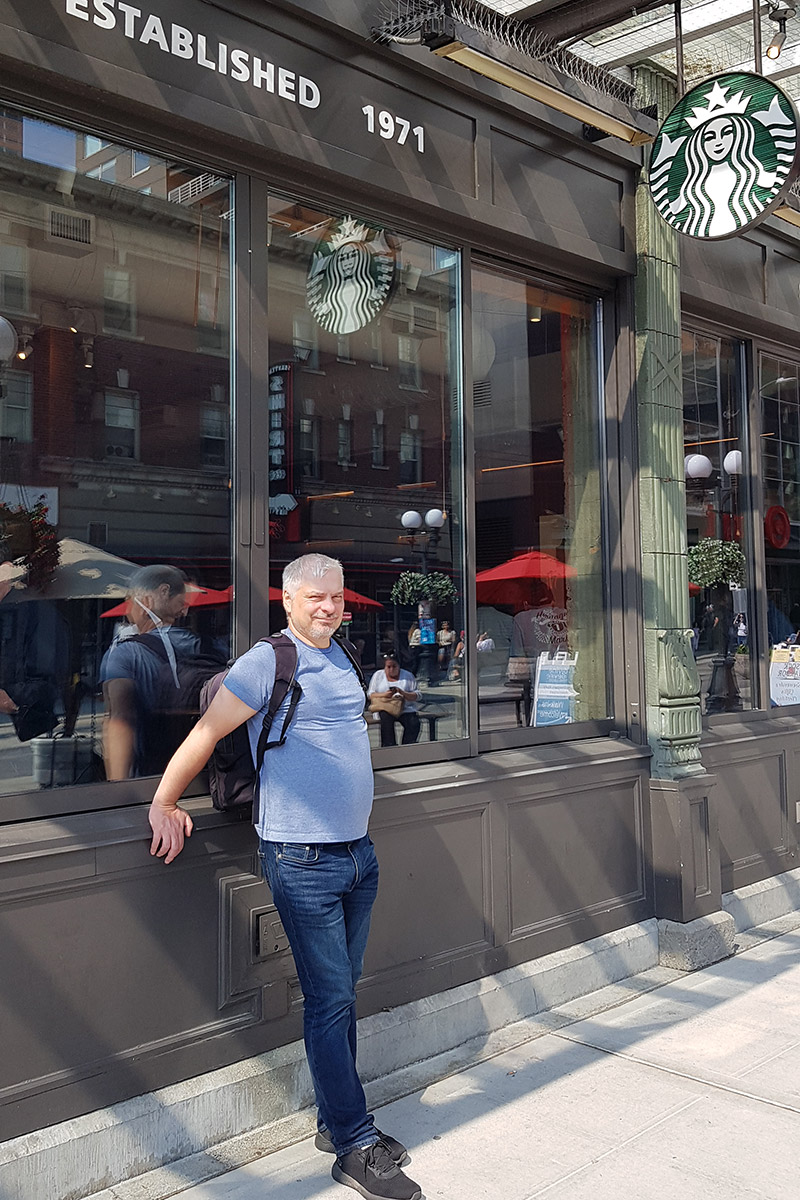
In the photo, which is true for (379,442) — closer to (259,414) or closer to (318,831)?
(259,414)

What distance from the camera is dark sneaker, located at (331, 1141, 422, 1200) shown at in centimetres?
318

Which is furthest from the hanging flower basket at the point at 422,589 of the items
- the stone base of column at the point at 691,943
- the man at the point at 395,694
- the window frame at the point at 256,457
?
the stone base of column at the point at 691,943

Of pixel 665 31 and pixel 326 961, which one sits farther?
pixel 665 31

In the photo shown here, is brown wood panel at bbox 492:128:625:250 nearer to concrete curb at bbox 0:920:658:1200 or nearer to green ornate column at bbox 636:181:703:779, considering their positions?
green ornate column at bbox 636:181:703:779

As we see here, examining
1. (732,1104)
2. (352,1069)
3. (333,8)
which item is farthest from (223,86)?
(732,1104)

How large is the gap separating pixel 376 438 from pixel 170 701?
1.63m

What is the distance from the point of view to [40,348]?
3.72 metres

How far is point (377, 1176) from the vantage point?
10.5 ft

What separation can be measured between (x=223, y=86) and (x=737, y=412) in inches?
169

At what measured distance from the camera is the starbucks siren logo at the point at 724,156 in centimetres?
475

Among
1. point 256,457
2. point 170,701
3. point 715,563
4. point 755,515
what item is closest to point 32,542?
point 170,701

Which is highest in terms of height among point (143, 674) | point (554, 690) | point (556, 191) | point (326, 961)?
point (556, 191)

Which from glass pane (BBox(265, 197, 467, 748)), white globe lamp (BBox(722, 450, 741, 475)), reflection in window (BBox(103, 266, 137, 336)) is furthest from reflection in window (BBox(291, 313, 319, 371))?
white globe lamp (BBox(722, 450, 741, 475))

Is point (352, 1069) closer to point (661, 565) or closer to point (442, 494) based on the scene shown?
point (442, 494)
